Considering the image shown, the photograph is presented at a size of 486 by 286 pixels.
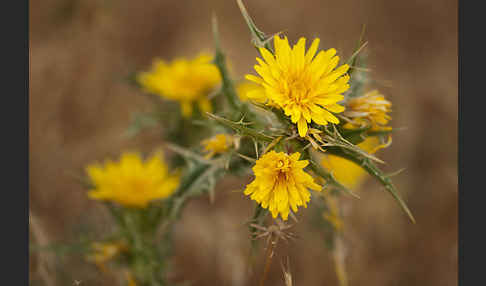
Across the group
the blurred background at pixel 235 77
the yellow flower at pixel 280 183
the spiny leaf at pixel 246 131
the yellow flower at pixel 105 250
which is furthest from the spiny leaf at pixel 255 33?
the blurred background at pixel 235 77

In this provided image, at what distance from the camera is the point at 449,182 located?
3.79 meters

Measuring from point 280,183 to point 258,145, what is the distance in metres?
0.34

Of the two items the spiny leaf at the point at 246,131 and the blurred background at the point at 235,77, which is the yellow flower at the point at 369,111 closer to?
the spiny leaf at the point at 246,131

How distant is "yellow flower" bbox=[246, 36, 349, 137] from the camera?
1.57m

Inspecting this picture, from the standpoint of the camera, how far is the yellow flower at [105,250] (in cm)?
243

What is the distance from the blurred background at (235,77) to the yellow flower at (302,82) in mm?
1667

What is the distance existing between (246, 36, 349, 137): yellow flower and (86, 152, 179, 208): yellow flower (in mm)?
1198

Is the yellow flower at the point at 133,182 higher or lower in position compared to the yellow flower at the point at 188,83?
lower

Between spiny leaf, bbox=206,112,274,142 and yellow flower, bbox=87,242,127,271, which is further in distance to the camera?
yellow flower, bbox=87,242,127,271

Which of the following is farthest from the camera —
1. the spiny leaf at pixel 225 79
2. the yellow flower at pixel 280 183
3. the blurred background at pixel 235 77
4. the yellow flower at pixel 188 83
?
the blurred background at pixel 235 77

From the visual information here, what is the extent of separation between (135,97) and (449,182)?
303 cm

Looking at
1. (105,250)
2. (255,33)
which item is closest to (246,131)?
(255,33)

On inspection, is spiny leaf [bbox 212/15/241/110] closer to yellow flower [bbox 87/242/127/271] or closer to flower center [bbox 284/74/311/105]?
flower center [bbox 284/74/311/105]

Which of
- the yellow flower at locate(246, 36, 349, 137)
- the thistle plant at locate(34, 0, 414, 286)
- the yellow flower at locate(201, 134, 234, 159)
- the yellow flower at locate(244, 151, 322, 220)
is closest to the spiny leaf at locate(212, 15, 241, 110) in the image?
the thistle plant at locate(34, 0, 414, 286)
